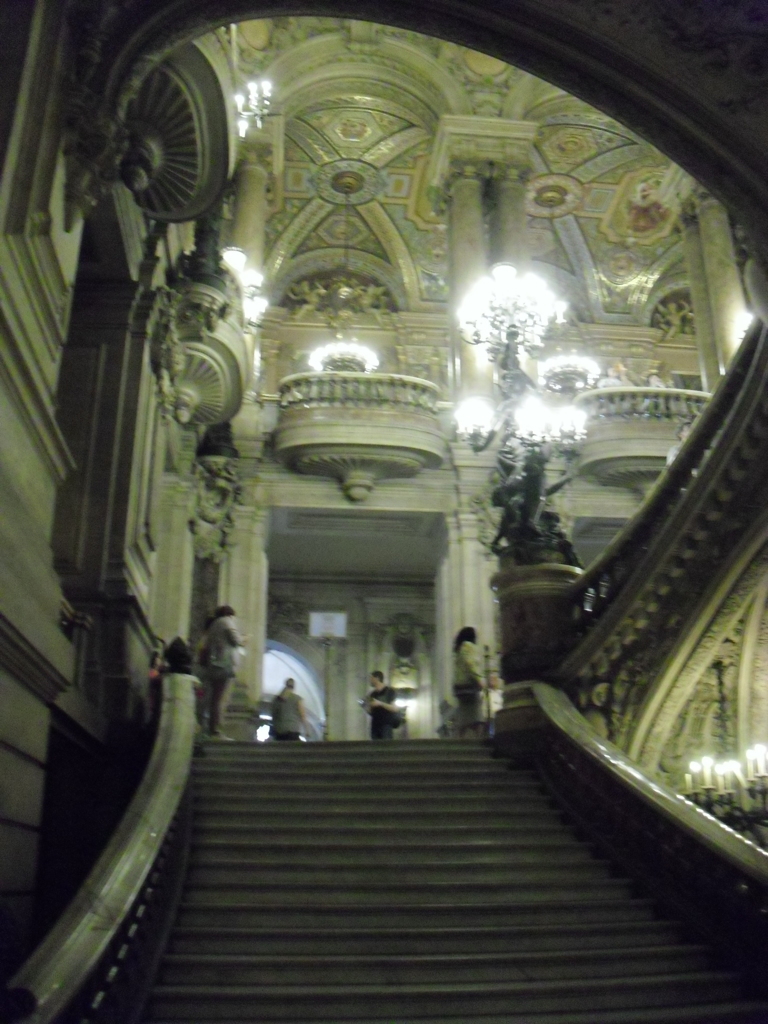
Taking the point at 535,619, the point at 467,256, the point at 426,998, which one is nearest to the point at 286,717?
the point at 535,619

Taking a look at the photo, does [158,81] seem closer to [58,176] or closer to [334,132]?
[58,176]

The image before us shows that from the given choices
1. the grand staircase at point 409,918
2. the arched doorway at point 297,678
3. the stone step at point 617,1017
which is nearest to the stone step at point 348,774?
the grand staircase at point 409,918

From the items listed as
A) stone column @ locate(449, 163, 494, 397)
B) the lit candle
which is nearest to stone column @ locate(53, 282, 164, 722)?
the lit candle

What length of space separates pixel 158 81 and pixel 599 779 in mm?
5486

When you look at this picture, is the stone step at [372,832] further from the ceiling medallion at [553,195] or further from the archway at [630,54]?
the ceiling medallion at [553,195]

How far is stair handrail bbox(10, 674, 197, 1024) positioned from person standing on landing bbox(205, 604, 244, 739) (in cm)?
286

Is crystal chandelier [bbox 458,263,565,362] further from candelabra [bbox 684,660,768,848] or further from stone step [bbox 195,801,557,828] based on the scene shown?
stone step [bbox 195,801,557,828]

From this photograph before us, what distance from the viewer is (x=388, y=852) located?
4941 millimetres

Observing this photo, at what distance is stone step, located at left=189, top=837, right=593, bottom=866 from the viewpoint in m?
4.81

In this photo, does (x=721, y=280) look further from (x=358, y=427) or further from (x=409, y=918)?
(x=409, y=918)

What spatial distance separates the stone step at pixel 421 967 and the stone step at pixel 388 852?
3.00 feet

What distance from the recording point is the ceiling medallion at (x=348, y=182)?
18.4 metres

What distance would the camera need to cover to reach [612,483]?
1562 cm

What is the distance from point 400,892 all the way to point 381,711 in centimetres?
586
